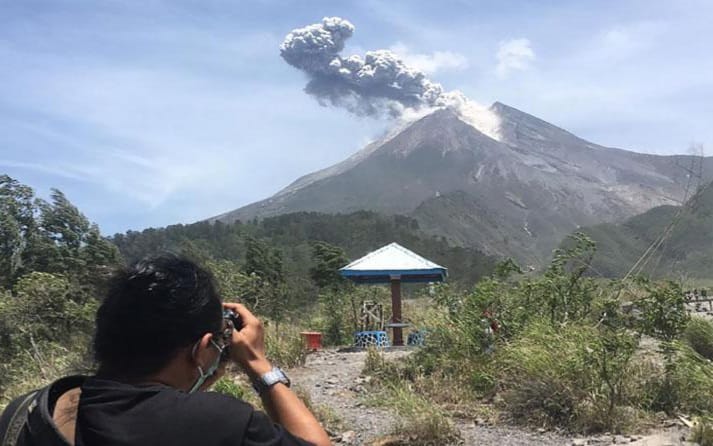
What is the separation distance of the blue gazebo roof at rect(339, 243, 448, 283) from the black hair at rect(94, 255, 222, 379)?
1096cm

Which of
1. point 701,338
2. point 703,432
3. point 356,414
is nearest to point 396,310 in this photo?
point 701,338

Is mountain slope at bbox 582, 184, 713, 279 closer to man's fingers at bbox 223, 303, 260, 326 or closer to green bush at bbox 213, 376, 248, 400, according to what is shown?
green bush at bbox 213, 376, 248, 400

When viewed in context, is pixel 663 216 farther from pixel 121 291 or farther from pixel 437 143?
pixel 121 291

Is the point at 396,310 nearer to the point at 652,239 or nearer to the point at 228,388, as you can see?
the point at 228,388

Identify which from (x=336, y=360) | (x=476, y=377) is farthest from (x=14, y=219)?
(x=476, y=377)

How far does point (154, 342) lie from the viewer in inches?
43.3

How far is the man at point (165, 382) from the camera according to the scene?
984 mm

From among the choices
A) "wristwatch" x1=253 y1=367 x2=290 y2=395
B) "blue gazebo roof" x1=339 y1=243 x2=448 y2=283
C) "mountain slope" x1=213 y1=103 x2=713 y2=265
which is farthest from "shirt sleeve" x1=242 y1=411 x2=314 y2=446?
"mountain slope" x1=213 y1=103 x2=713 y2=265

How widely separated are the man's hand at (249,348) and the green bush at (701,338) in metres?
6.91

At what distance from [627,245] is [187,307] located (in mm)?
88914

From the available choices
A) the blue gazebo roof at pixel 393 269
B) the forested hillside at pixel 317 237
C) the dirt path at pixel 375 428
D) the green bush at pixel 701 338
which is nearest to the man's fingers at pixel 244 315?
the dirt path at pixel 375 428

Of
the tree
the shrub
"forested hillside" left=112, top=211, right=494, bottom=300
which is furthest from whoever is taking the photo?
"forested hillside" left=112, top=211, right=494, bottom=300

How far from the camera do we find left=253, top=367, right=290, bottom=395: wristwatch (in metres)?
1.18

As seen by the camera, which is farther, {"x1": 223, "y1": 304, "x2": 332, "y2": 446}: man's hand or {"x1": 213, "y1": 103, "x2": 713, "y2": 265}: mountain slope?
{"x1": 213, "y1": 103, "x2": 713, "y2": 265}: mountain slope
